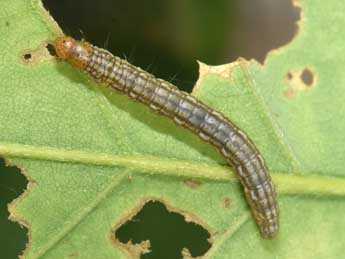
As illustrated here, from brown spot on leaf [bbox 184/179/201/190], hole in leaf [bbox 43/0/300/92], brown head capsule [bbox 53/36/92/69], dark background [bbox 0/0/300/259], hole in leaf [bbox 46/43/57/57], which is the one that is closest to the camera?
brown head capsule [bbox 53/36/92/69]

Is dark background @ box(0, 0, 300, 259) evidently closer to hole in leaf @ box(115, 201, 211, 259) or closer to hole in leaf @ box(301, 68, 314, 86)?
hole in leaf @ box(115, 201, 211, 259)

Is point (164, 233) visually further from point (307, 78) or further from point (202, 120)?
point (307, 78)

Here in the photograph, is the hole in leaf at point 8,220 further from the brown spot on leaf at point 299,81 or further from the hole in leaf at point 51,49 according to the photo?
the brown spot on leaf at point 299,81

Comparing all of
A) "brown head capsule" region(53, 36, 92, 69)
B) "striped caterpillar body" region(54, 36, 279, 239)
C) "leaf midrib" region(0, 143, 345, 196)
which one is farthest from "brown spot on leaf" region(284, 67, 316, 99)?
"brown head capsule" region(53, 36, 92, 69)

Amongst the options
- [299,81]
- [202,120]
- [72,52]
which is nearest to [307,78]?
[299,81]

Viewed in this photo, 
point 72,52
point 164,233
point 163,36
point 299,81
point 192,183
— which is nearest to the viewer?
point 72,52

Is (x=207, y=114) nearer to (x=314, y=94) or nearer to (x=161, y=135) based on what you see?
(x=161, y=135)
